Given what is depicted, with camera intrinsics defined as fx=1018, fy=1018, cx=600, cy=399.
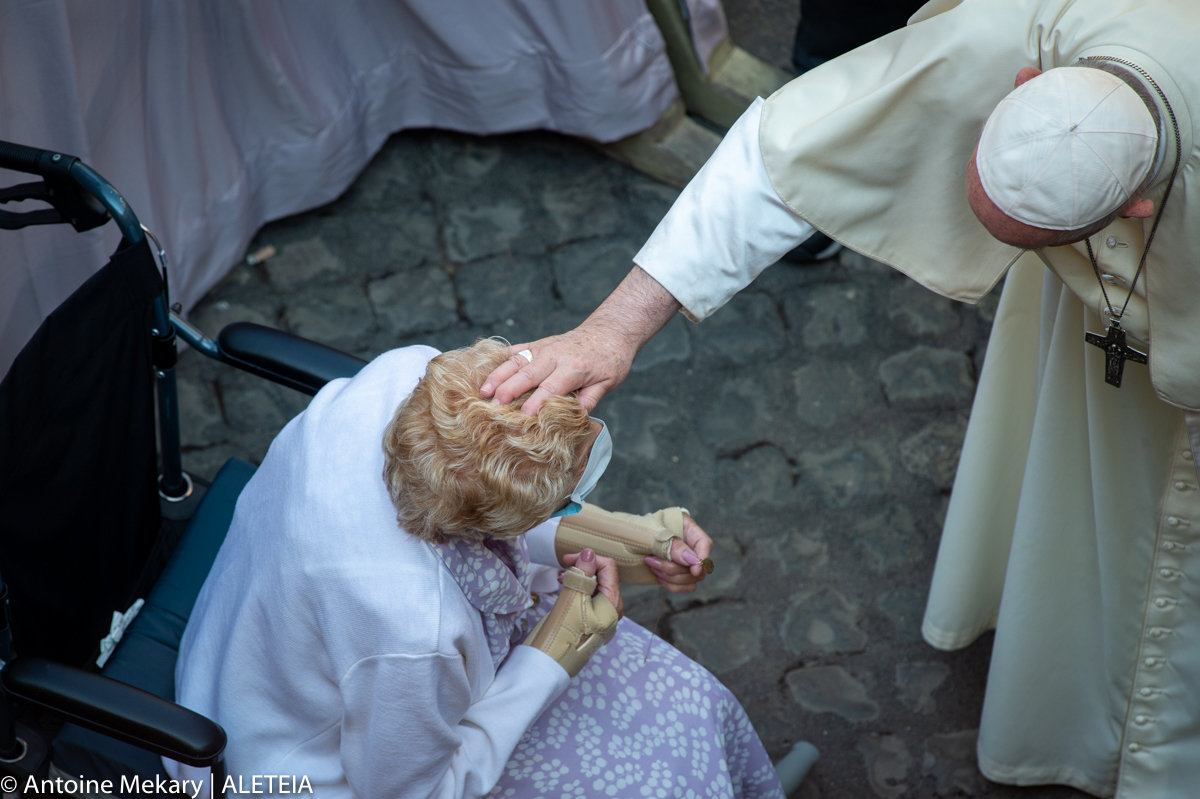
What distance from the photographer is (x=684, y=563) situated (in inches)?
82.5

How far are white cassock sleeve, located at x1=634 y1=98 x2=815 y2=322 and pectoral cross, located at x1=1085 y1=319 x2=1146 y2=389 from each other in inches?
21.6

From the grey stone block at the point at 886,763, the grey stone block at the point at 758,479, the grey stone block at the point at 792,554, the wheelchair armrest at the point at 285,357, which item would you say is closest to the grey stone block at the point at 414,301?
the grey stone block at the point at 758,479

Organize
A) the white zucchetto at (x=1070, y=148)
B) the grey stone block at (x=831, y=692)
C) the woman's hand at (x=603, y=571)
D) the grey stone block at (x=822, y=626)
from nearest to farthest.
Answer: the white zucchetto at (x=1070, y=148) → the woman's hand at (x=603, y=571) → the grey stone block at (x=831, y=692) → the grey stone block at (x=822, y=626)

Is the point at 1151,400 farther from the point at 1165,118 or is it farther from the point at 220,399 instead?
the point at 220,399

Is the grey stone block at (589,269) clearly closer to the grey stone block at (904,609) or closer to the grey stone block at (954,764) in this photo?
the grey stone block at (904,609)

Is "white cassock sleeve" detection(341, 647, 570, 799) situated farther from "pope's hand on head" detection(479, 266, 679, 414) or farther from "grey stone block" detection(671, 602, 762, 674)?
"grey stone block" detection(671, 602, 762, 674)

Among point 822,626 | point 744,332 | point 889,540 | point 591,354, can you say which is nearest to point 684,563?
point 591,354

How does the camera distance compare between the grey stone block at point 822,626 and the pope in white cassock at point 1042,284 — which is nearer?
the pope in white cassock at point 1042,284

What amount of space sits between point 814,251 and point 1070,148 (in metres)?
2.39

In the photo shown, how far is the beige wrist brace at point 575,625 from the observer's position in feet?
6.45

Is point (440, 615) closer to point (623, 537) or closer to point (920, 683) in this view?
point (623, 537)

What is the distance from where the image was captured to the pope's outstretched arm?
185 centimetres

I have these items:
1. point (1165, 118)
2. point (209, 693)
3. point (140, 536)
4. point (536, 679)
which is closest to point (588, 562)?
point (536, 679)

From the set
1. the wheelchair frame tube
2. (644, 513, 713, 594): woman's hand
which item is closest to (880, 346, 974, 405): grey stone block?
(644, 513, 713, 594): woman's hand
